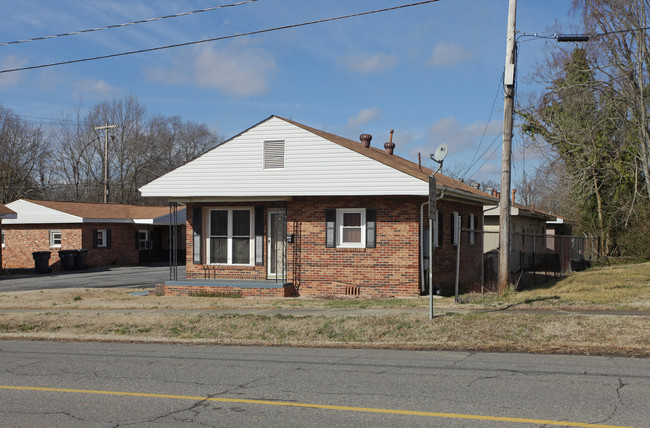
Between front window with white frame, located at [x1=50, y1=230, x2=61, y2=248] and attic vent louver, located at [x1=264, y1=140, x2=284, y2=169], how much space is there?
65.5ft

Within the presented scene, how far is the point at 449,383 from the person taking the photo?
7.78m

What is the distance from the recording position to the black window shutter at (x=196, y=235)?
19.4 meters

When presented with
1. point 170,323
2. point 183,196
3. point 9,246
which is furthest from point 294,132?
point 9,246

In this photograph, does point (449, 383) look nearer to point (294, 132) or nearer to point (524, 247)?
point (294, 132)

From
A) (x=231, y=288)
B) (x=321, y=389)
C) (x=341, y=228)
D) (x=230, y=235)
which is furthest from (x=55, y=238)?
(x=321, y=389)

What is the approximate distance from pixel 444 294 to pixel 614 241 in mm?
22999

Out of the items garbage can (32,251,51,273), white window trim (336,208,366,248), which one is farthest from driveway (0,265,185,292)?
white window trim (336,208,366,248)

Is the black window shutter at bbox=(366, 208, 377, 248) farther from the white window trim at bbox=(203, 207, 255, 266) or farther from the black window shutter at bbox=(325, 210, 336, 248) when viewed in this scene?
the white window trim at bbox=(203, 207, 255, 266)

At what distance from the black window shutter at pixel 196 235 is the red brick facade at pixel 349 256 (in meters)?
0.16

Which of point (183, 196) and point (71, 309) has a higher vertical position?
point (183, 196)

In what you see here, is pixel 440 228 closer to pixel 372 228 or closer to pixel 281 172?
pixel 372 228

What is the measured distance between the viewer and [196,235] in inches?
765

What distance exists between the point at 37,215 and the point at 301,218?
2078cm

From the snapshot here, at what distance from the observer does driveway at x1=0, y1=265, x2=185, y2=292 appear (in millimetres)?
23977
